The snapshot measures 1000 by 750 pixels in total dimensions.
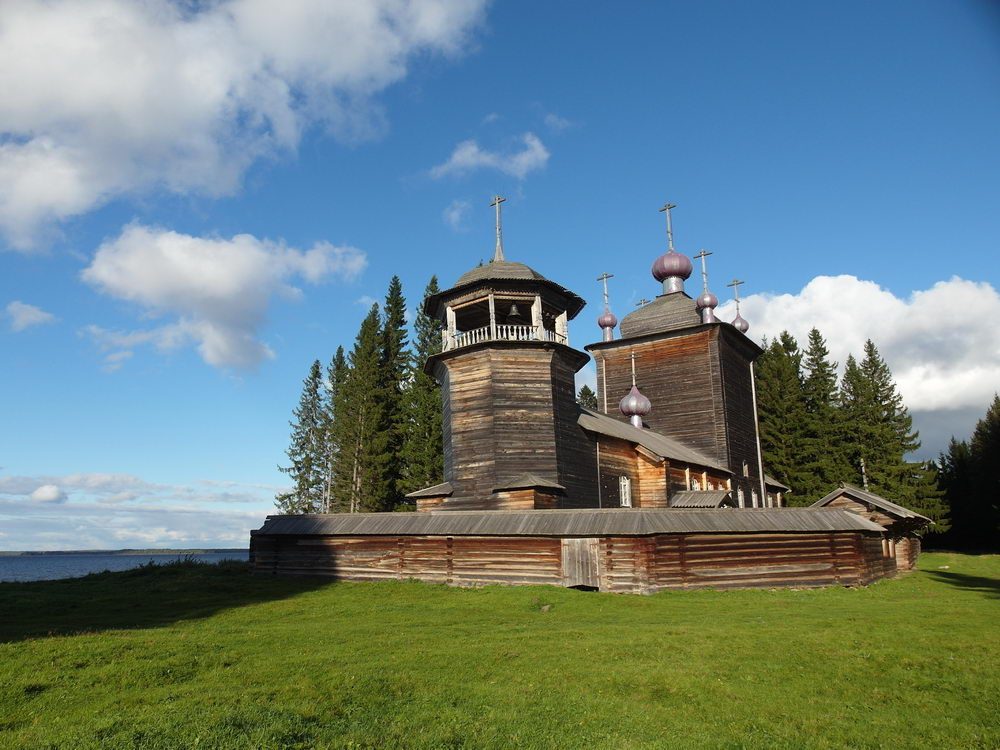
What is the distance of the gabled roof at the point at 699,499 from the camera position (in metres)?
31.2

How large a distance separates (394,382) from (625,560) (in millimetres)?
32033

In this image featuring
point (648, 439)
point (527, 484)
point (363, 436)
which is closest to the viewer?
point (527, 484)

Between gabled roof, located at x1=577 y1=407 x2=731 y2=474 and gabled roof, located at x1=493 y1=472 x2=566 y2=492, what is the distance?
13.5 ft

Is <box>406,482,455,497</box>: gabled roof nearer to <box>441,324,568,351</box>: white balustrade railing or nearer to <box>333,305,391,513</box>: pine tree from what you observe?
<box>441,324,568,351</box>: white balustrade railing

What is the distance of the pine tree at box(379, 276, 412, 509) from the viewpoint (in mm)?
46531

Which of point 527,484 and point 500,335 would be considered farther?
point 500,335

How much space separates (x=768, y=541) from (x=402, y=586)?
1148cm

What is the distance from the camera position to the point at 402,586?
21906 mm

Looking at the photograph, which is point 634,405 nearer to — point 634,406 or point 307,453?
point 634,406

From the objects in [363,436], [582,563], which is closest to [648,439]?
[582,563]

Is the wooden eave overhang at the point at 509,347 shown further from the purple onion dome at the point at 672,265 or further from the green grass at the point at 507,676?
the purple onion dome at the point at 672,265

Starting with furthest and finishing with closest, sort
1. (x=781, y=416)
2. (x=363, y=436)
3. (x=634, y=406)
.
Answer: (x=781, y=416) → (x=363, y=436) → (x=634, y=406)

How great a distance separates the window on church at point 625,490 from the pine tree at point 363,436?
63.5 ft

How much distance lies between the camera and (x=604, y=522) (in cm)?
2070
